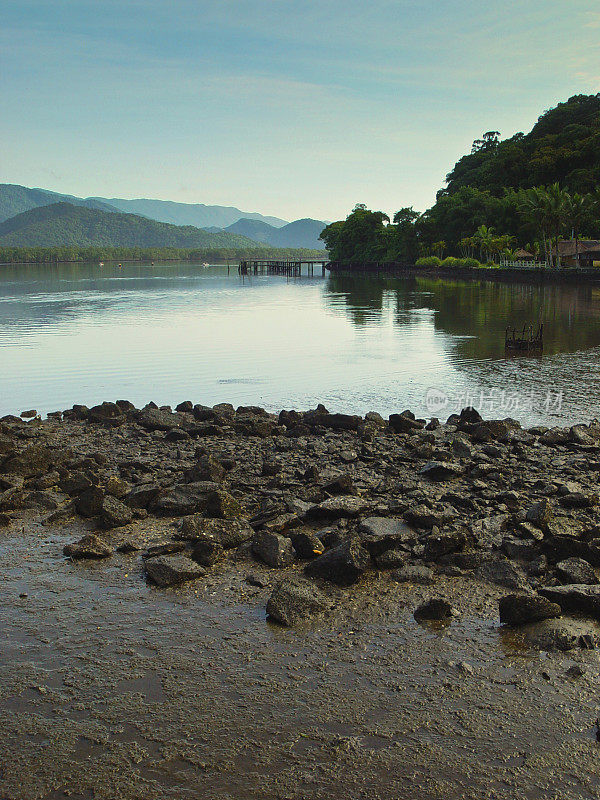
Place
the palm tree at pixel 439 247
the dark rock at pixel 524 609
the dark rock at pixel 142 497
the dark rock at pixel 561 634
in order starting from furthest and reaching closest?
the palm tree at pixel 439 247, the dark rock at pixel 142 497, the dark rock at pixel 524 609, the dark rock at pixel 561 634

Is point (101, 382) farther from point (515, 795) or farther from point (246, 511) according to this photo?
point (515, 795)

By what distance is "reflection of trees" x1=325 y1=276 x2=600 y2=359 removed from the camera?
3616cm

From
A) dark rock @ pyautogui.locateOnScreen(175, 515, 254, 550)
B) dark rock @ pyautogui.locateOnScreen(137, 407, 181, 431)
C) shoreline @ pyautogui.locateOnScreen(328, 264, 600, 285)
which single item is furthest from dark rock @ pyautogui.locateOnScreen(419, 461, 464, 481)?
shoreline @ pyautogui.locateOnScreen(328, 264, 600, 285)

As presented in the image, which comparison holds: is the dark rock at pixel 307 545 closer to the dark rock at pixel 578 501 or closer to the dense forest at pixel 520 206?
the dark rock at pixel 578 501

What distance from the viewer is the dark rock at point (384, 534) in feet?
28.1

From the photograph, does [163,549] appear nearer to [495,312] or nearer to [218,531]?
[218,531]

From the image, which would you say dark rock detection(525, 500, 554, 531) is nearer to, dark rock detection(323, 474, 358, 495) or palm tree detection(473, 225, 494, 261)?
dark rock detection(323, 474, 358, 495)

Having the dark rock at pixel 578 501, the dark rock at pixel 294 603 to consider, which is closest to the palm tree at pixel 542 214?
the dark rock at pixel 578 501

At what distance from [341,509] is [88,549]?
3.54 m

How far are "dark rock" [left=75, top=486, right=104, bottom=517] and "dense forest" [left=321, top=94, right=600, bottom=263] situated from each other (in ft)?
305

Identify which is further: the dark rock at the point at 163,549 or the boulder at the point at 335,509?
the boulder at the point at 335,509

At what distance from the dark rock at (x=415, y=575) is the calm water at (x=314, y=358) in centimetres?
1185

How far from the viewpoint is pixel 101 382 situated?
2645cm

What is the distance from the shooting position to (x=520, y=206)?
11125cm
